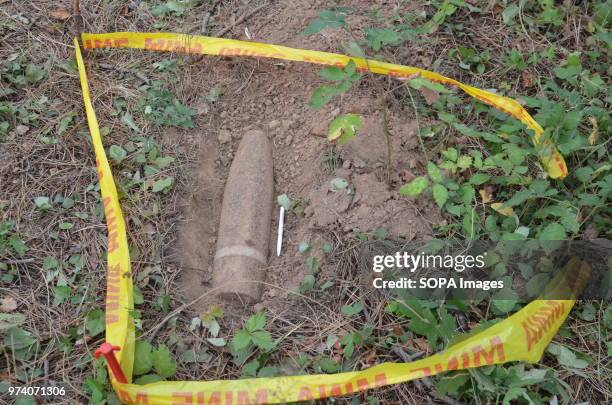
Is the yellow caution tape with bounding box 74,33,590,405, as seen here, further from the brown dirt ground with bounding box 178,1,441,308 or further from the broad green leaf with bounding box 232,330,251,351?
the brown dirt ground with bounding box 178,1,441,308

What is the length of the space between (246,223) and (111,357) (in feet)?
2.95

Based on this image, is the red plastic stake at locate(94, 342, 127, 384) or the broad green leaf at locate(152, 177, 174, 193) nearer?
the red plastic stake at locate(94, 342, 127, 384)

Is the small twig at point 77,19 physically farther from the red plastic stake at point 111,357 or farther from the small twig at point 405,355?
the small twig at point 405,355

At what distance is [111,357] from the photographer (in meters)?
2.05

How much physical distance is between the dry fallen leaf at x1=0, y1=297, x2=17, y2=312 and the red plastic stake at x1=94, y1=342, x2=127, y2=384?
0.62 metres

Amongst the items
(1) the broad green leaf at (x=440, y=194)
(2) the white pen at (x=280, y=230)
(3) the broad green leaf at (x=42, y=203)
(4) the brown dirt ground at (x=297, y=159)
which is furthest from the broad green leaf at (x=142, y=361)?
(1) the broad green leaf at (x=440, y=194)

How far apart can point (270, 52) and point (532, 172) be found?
4.94 feet

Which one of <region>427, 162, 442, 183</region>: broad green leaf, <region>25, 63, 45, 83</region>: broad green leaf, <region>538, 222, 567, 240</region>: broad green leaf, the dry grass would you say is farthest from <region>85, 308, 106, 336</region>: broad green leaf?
<region>538, 222, 567, 240</region>: broad green leaf

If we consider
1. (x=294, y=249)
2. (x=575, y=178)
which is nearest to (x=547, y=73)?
(x=575, y=178)

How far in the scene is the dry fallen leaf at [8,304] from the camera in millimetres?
2434

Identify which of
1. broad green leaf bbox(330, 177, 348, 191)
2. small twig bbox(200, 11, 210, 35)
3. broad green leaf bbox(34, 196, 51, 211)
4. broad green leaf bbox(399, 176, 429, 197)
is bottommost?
broad green leaf bbox(34, 196, 51, 211)

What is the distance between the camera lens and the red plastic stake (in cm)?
200

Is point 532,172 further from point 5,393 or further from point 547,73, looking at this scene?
point 5,393

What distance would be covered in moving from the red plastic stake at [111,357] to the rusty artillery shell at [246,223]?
0.57 m
